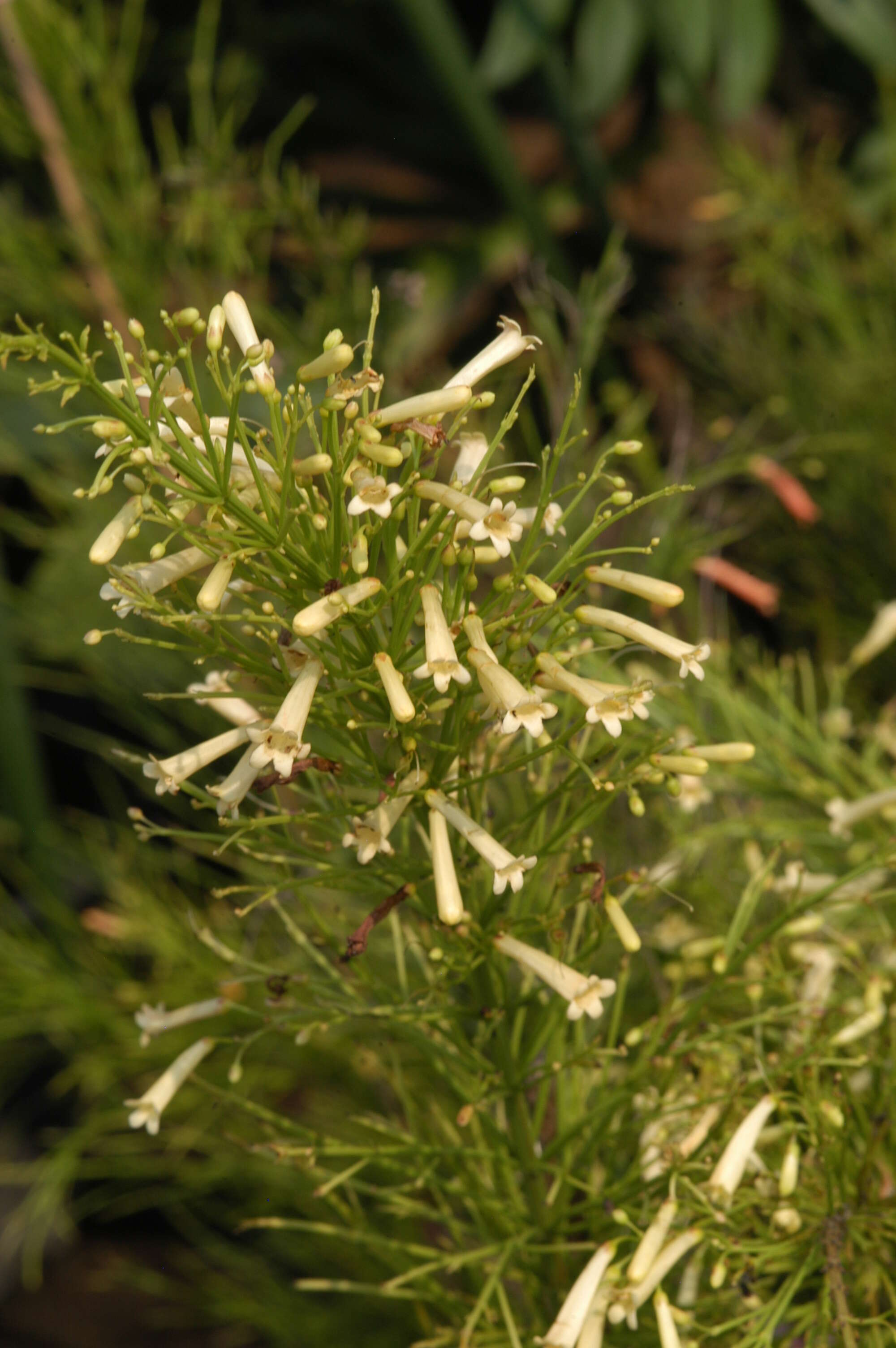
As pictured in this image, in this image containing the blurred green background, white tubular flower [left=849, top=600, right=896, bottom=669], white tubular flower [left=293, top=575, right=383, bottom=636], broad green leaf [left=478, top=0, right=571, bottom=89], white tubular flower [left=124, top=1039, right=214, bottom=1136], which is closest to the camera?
white tubular flower [left=293, top=575, right=383, bottom=636]

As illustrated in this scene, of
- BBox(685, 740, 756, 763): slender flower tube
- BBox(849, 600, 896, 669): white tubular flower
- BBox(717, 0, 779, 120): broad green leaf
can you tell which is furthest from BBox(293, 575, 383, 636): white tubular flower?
BBox(717, 0, 779, 120): broad green leaf

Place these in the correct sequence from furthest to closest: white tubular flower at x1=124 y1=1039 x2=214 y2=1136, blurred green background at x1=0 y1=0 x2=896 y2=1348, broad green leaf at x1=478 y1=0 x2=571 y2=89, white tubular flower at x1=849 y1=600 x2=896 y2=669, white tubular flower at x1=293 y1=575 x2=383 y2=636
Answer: broad green leaf at x1=478 y1=0 x2=571 y2=89 → blurred green background at x1=0 y1=0 x2=896 y2=1348 → white tubular flower at x1=849 y1=600 x2=896 y2=669 → white tubular flower at x1=124 y1=1039 x2=214 y2=1136 → white tubular flower at x1=293 y1=575 x2=383 y2=636

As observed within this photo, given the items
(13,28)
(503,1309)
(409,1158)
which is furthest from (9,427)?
(503,1309)

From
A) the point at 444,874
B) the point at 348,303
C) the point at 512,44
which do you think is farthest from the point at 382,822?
the point at 512,44

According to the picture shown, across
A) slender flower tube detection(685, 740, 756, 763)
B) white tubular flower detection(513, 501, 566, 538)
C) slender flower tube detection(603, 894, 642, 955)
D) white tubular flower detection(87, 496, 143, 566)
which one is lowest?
slender flower tube detection(603, 894, 642, 955)

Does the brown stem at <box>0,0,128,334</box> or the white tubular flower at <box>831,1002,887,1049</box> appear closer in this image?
the white tubular flower at <box>831,1002,887,1049</box>

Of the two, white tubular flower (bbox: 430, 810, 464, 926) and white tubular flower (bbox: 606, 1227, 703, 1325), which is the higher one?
white tubular flower (bbox: 430, 810, 464, 926)

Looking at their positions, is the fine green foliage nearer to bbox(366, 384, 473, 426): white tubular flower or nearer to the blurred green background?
bbox(366, 384, 473, 426): white tubular flower

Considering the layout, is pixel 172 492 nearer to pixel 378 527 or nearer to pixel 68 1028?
pixel 378 527

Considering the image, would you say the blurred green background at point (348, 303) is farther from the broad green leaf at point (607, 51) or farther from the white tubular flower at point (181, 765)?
the white tubular flower at point (181, 765)
